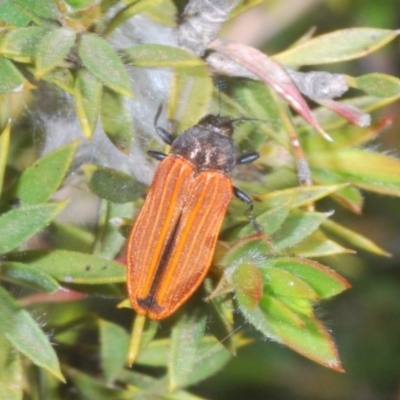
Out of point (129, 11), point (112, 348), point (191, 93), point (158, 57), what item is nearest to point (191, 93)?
point (191, 93)

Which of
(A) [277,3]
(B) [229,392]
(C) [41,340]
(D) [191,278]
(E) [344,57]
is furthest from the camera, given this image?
(B) [229,392]

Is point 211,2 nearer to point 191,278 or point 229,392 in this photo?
point 191,278

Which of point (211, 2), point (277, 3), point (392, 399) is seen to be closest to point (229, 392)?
Result: point (392, 399)

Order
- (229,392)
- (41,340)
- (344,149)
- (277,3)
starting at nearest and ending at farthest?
(41,340)
(344,149)
(277,3)
(229,392)

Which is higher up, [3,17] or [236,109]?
[3,17]

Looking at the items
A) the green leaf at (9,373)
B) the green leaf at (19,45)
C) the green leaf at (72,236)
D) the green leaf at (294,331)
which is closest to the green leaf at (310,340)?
the green leaf at (294,331)

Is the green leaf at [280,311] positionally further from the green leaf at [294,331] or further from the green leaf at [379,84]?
the green leaf at [379,84]

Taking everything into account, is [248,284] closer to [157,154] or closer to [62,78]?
[62,78]
